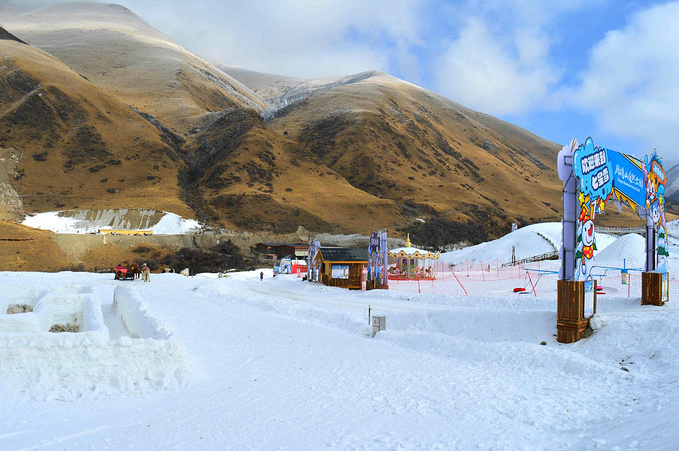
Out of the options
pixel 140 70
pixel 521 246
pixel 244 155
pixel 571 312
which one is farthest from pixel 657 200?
pixel 140 70

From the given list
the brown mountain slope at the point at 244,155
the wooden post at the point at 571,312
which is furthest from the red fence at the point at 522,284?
the brown mountain slope at the point at 244,155

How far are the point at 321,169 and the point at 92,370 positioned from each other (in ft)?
283

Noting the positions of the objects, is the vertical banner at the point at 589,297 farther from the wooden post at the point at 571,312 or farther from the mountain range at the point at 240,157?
the mountain range at the point at 240,157

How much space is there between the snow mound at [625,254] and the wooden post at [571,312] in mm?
23520

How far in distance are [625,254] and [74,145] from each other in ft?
274

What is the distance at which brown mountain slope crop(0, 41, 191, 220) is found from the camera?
69.2 m

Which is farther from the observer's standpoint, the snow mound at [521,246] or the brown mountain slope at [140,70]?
the brown mountain slope at [140,70]

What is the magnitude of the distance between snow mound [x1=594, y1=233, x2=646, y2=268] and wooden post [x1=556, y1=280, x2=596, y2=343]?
2352 centimetres

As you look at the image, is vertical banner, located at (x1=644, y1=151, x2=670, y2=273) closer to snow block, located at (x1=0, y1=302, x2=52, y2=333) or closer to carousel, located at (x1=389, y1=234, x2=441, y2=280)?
snow block, located at (x1=0, y1=302, x2=52, y2=333)

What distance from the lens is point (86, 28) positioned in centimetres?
18250

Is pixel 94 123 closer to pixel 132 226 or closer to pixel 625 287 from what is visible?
pixel 132 226

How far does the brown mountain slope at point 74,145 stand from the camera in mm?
69250

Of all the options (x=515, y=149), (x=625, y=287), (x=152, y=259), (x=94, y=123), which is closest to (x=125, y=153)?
(x=94, y=123)

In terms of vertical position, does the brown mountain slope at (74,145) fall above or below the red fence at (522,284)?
above
